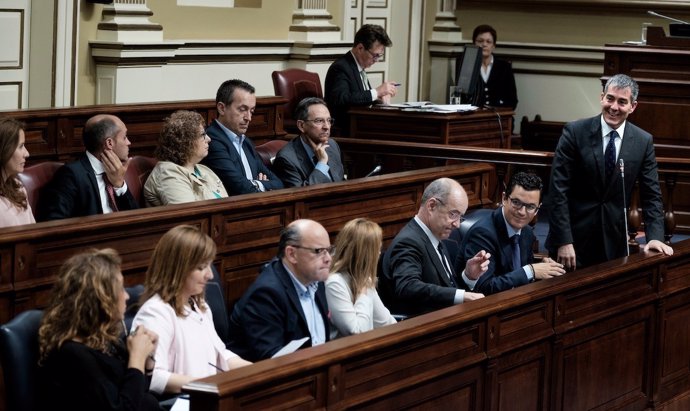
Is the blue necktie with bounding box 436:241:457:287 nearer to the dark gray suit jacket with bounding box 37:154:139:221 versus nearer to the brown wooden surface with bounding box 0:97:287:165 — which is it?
the dark gray suit jacket with bounding box 37:154:139:221

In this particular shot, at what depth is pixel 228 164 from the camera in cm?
555

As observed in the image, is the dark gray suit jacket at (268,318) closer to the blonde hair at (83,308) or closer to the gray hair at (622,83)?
the blonde hair at (83,308)

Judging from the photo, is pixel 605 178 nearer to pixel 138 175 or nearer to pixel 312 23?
pixel 138 175

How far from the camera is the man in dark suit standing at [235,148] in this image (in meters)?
5.55

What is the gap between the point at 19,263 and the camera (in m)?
3.82

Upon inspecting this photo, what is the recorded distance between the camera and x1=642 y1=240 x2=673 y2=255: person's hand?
499 cm

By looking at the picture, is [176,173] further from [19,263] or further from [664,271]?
[664,271]

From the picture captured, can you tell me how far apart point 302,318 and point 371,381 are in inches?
19.6

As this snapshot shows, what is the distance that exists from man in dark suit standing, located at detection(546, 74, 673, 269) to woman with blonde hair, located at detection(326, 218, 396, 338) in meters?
1.28

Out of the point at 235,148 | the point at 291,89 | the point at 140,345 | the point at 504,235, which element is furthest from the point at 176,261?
the point at 291,89

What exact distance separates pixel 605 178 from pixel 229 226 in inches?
64.3

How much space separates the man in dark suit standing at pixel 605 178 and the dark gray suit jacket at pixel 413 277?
31.4 inches

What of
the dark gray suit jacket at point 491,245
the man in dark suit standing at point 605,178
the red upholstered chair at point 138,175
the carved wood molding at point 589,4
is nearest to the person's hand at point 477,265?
the dark gray suit jacket at point 491,245

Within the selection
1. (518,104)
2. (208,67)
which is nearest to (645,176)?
(208,67)
